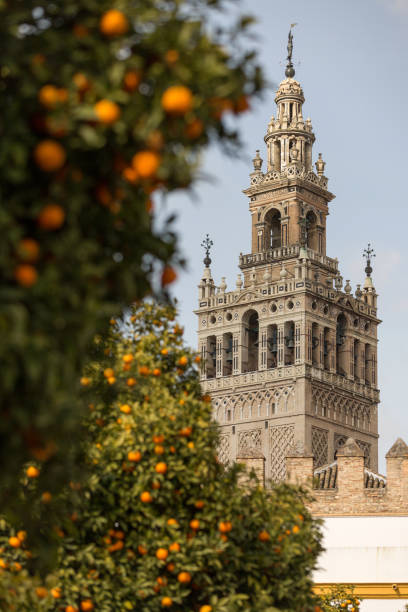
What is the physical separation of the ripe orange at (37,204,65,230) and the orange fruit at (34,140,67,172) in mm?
132

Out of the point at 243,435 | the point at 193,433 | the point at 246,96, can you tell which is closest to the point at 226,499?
the point at 193,433

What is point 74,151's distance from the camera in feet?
13.4

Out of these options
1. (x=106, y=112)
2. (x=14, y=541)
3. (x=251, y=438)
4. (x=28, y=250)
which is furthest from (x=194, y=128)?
(x=251, y=438)

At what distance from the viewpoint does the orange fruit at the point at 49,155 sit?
12.8 feet

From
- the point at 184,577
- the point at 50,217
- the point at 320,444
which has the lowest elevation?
the point at 184,577

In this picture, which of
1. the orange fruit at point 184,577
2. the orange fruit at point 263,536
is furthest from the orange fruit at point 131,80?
the orange fruit at point 263,536

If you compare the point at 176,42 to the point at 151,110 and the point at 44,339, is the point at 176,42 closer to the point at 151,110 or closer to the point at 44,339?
the point at 151,110

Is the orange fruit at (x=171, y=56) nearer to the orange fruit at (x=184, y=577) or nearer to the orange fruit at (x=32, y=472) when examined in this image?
the orange fruit at (x=32, y=472)

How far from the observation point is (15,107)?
4.05 metres

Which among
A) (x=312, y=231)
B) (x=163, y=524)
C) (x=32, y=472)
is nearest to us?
(x=32, y=472)

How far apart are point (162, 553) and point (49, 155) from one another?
604 cm

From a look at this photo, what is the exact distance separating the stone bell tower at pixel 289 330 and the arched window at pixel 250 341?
0.06 m

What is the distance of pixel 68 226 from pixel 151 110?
1.70 ft

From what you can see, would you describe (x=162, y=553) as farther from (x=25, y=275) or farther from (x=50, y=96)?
(x=50, y=96)
